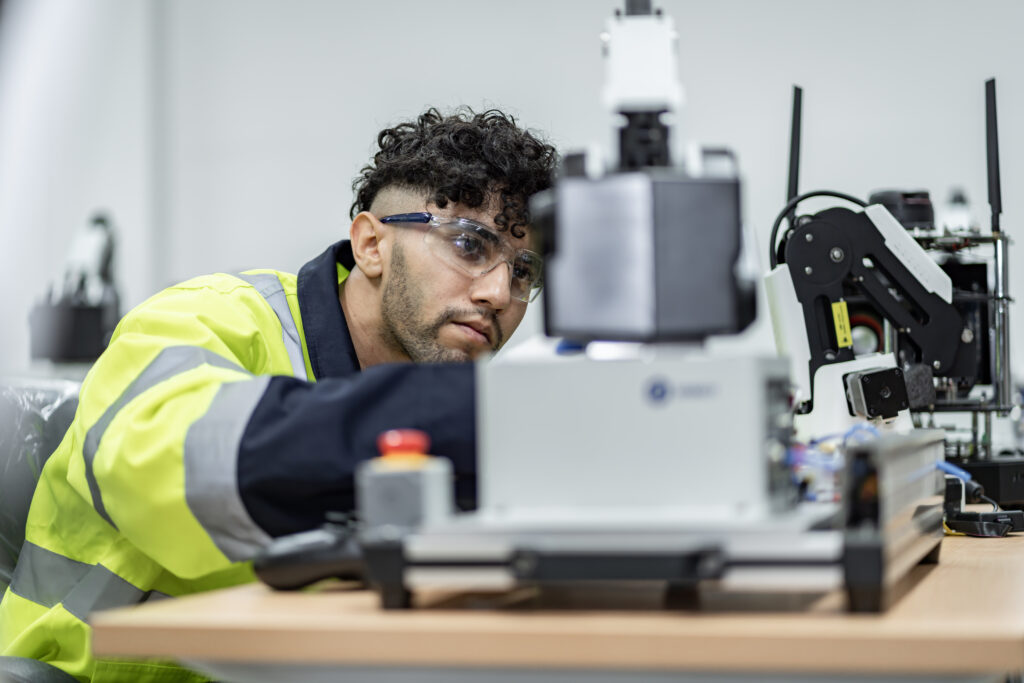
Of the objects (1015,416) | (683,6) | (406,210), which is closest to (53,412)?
(406,210)

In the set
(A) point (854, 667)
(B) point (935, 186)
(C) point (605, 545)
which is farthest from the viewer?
(B) point (935, 186)

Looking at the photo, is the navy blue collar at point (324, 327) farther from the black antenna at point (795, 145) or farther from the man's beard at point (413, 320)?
the black antenna at point (795, 145)

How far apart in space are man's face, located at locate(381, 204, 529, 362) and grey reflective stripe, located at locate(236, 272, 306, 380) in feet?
0.88

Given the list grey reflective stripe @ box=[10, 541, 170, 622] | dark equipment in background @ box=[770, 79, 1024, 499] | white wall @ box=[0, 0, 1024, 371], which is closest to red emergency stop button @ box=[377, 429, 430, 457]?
grey reflective stripe @ box=[10, 541, 170, 622]

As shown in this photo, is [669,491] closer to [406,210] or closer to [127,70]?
[406,210]

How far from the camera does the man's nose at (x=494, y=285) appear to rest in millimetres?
1859

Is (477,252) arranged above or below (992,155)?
below

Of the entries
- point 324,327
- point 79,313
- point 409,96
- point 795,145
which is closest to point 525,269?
point 324,327

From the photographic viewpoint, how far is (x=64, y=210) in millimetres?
4809

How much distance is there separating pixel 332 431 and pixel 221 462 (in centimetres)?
10

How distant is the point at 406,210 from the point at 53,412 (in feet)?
2.22

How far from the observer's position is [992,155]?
2.04m

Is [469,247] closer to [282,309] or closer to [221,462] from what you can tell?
[282,309]

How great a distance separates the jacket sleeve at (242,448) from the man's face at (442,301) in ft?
2.63
